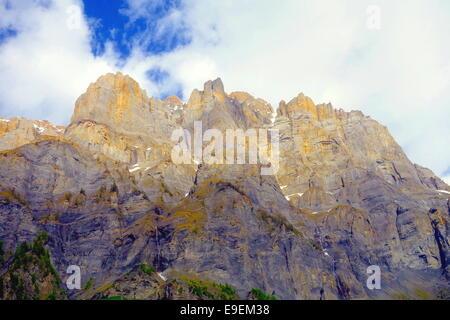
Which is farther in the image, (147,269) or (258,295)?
(147,269)

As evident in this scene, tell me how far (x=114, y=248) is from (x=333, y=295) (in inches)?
2861

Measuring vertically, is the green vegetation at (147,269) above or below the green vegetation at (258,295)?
above

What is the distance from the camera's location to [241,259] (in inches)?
6998

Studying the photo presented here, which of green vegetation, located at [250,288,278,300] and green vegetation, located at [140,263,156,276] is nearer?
green vegetation, located at [250,288,278,300]

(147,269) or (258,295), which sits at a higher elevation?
(147,269)

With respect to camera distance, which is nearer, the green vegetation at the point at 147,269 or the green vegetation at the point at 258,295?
the green vegetation at the point at 258,295

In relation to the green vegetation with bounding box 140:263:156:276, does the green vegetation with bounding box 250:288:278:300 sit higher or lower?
lower
